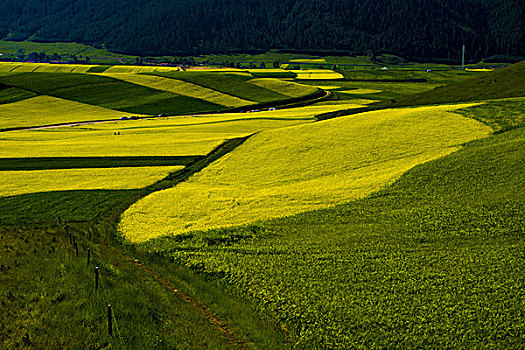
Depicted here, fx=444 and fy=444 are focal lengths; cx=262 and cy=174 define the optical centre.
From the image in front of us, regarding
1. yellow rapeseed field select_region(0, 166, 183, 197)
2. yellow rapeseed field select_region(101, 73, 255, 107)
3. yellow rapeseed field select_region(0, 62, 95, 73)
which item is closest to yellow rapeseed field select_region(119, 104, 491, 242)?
yellow rapeseed field select_region(0, 166, 183, 197)

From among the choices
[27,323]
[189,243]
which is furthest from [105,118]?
[27,323]

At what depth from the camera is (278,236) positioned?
28781 millimetres

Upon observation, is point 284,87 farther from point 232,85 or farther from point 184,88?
point 184,88

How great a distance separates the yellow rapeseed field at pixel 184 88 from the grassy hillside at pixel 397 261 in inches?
3560

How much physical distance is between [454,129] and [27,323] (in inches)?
1842

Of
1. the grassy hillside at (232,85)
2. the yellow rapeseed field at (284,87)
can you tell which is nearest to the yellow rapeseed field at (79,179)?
the grassy hillside at (232,85)

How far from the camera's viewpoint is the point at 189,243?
1110 inches

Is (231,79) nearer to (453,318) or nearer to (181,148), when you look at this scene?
(181,148)

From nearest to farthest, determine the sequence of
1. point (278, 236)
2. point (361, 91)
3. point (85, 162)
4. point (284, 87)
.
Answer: point (278, 236), point (85, 162), point (284, 87), point (361, 91)

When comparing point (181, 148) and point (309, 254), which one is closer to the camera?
point (309, 254)

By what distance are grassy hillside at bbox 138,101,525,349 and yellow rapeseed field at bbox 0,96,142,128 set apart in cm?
8053

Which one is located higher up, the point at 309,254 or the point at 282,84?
the point at 282,84

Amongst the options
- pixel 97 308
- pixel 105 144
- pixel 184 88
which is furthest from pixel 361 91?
pixel 97 308

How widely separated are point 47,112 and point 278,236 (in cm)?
9474
